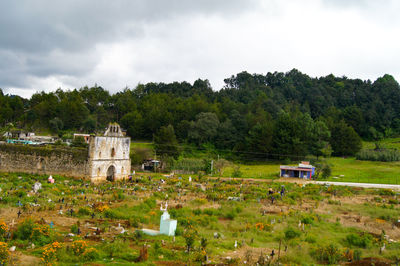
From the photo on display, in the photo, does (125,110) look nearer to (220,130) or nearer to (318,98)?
(220,130)

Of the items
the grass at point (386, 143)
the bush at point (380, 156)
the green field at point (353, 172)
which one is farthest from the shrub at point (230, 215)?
the grass at point (386, 143)

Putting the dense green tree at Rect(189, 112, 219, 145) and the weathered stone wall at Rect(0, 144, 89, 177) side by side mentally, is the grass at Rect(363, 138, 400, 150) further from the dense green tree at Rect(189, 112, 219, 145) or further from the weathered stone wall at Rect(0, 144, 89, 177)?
the weathered stone wall at Rect(0, 144, 89, 177)

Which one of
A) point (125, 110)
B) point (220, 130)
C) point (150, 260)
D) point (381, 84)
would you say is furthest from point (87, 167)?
point (381, 84)

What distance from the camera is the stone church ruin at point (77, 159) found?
3375 cm

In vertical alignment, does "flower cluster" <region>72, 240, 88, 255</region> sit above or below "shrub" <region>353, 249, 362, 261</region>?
above

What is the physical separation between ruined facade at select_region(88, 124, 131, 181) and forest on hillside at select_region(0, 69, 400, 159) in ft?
78.9

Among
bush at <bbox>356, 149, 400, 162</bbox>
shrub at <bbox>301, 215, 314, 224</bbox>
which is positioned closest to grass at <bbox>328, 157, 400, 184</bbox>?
bush at <bbox>356, 149, 400, 162</bbox>

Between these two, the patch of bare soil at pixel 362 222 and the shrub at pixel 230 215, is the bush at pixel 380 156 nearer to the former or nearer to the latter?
the patch of bare soil at pixel 362 222

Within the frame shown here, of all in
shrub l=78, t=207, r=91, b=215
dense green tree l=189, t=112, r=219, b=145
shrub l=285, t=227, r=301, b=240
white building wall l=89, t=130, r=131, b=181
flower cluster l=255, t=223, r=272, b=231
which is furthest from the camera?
dense green tree l=189, t=112, r=219, b=145

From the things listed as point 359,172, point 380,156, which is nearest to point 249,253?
point 359,172

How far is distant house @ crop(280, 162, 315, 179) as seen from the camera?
1730 inches

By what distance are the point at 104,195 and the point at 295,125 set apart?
4505 cm

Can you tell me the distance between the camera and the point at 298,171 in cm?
4506

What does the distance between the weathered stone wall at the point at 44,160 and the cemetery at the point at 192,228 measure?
6594mm
